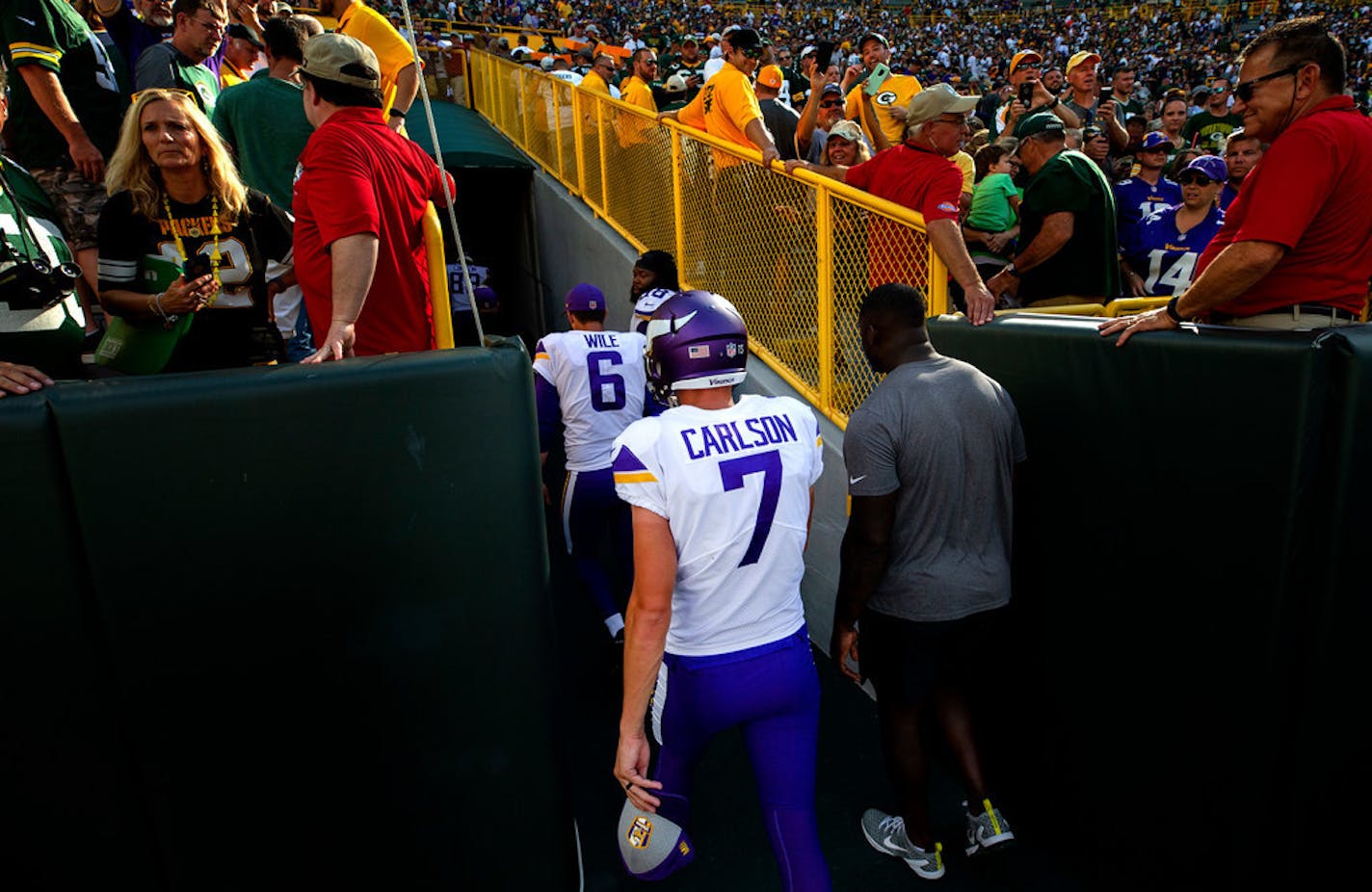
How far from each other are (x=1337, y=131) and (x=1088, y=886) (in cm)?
260

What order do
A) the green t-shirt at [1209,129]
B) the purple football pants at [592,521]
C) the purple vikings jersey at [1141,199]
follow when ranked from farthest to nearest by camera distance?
the green t-shirt at [1209,129]
the purple vikings jersey at [1141,199]
the purple football pants at [592,521]

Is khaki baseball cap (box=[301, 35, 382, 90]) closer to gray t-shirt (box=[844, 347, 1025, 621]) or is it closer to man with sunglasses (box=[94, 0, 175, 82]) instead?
gray t-shirt (box=[844, 347, 1025, 621])

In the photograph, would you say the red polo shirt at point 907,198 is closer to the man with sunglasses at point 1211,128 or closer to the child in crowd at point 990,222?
the child in crowd at point 990,222

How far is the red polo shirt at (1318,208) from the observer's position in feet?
8.17

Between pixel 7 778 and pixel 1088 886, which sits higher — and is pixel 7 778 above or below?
above

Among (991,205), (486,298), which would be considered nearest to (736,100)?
(991,205)

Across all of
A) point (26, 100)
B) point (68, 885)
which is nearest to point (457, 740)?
point (68, 885)

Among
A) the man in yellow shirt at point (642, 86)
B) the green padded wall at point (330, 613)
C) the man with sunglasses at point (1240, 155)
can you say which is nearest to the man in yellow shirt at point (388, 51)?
the green padded wall at point (330, 613)

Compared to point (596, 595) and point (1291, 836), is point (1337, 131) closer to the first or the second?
point (1291, 836)

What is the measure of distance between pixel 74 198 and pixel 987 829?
17.2 ft

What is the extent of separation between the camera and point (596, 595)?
4.70m

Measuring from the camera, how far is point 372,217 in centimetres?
269

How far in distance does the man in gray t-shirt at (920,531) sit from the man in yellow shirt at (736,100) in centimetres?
324

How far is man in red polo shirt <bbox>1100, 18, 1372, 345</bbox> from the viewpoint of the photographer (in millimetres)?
2496
